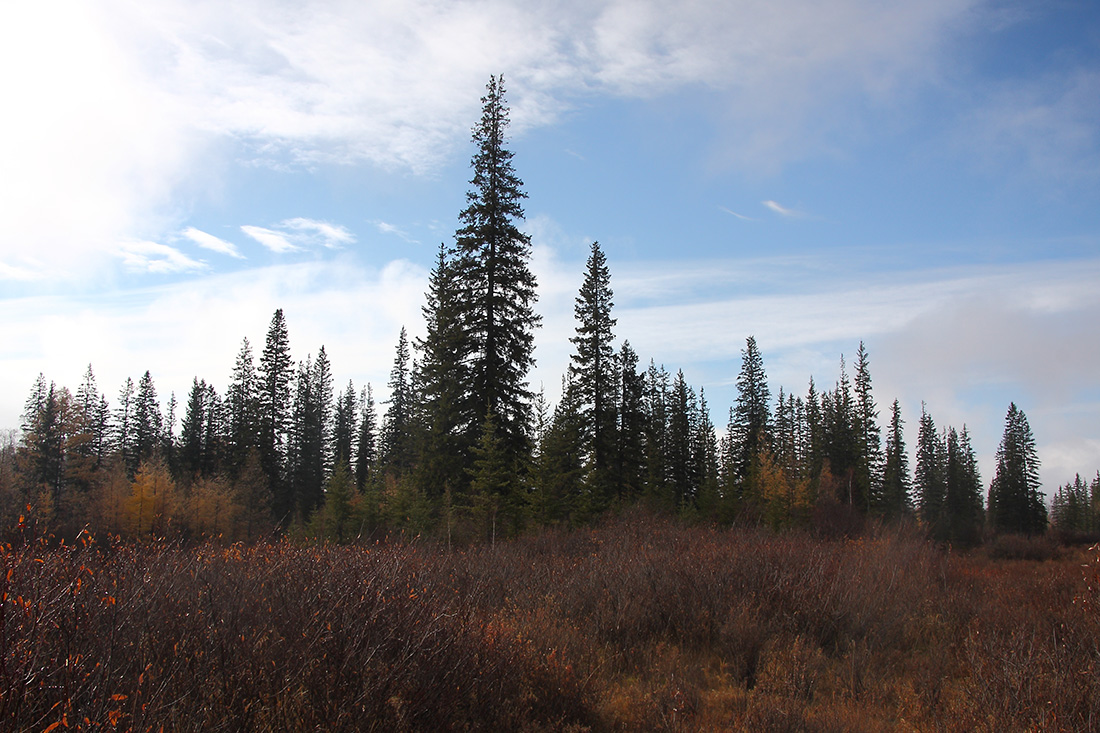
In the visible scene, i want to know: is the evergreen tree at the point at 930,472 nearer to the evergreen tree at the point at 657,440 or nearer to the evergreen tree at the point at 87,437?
the evergreen tree at the point at 657,440

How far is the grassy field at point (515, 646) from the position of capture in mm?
3656

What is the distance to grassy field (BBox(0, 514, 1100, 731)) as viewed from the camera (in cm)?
366

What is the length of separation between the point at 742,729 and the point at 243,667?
4.18 m

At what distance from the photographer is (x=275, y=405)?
48.3 meters

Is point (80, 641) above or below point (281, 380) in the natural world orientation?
below

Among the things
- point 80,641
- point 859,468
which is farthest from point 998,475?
point 80,641

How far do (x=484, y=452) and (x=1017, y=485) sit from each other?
7128 centimetres

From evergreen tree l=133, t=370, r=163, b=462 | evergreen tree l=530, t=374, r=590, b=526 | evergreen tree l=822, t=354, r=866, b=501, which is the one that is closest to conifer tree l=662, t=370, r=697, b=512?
evergreen tree l=822, t=354, r=866, b=501

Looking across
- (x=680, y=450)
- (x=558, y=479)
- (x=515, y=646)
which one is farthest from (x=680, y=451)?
(x=515, y=646)

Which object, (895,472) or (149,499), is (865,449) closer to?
(895,472)

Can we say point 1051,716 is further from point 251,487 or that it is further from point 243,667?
point 251,487

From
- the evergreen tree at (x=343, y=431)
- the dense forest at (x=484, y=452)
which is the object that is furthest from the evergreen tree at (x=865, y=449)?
the evergreen tree at (x=343, y=431)

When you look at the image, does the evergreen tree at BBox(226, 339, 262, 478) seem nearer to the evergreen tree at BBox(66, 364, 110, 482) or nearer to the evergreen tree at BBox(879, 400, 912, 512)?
the evergreen tree at BBox(66, 364, 110, 482)

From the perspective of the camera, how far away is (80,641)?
363cm
